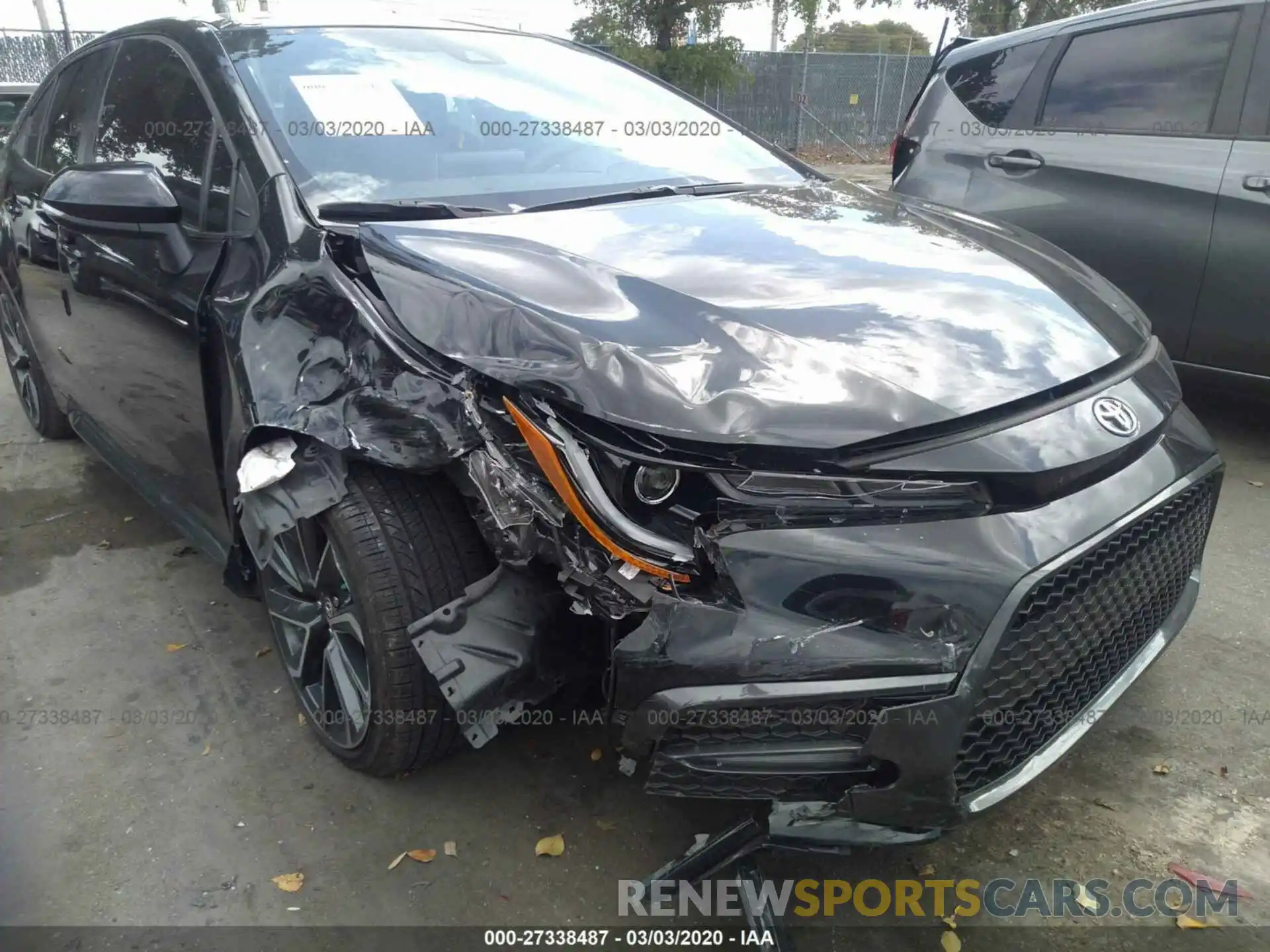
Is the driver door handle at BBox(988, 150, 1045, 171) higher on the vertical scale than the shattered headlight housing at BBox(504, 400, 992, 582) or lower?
higher

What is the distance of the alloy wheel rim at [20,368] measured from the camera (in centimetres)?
432

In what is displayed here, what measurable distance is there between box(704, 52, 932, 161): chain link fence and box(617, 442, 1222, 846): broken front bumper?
645 inches

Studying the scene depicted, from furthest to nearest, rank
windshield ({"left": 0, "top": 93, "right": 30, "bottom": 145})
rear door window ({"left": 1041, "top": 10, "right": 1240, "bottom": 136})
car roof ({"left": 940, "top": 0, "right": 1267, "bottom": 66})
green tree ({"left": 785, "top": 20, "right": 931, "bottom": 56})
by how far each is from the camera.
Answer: green tree ({"left": 785, "top": 20, "right": 931, "bottom": 56}) → windshield ({"left": 0, "top": 93, "right": 30, "bottom": 145}) → car roof ({"left": 940, "top": 0, "right": 1267, "bottom": 66}) → rear door window ({"left": 1041, "top": 10, "right": 1240, "bottom": 136})

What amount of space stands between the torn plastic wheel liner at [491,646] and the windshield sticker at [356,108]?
127cm

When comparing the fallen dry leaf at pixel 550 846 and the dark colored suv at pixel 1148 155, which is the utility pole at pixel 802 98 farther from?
the fallen dry leaf at pixel 550 846

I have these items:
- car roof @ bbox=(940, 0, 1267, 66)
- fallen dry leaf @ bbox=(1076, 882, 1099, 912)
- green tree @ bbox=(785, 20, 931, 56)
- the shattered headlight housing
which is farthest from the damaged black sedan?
green tree @ bbox=(785, 20, 931, 56)

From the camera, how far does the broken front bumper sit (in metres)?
1.48

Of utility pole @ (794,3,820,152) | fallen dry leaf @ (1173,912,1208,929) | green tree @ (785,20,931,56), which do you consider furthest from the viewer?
green tree @ (785,20,931,56)

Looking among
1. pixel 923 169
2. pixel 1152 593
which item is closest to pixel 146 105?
pixel 1152 593

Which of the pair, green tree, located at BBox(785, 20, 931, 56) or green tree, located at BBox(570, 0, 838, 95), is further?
green tree, located at BBox(785, 20, 931, 56)

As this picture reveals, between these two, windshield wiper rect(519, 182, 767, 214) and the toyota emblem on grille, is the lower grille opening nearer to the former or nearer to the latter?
the toyota emblem on grille

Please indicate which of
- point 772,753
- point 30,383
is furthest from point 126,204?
point 30,383

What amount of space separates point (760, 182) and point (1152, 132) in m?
2.10

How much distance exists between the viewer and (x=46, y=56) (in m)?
16.1
